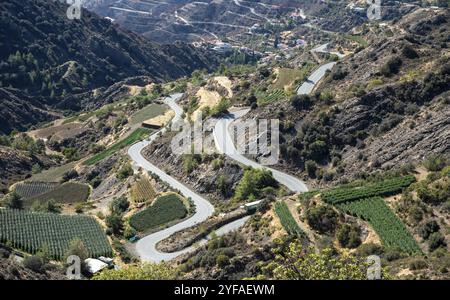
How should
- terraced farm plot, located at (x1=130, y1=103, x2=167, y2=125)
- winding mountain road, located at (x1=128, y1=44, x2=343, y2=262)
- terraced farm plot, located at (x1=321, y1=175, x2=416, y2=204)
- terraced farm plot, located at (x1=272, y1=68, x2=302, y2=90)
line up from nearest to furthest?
terraced farm plot, located at (x1=321, y1=175, x2=416, y2=204), winding mountain road, located at (x1=128, y1=44, x2=343, y2=262), terraced farm plot, located at (x1=272, y1=68, x2=302, y2=90), terraced farm plot, located at (x1=130, y1=103, x2=167, y2=125)

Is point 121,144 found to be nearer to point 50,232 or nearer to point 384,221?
point 50,232

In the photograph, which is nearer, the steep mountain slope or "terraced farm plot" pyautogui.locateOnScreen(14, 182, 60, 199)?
"terraced farm plot" pyautogui.locateOnScreen(14, 182, 60, 199)

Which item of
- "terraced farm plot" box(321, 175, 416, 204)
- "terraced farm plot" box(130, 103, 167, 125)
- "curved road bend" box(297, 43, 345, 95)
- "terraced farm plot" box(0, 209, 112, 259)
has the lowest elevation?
"terraced farm plot" box(0, 209, 112, 259)

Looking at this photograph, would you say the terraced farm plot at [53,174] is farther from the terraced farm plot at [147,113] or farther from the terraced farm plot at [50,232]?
the terraced farm plot at [50,232]

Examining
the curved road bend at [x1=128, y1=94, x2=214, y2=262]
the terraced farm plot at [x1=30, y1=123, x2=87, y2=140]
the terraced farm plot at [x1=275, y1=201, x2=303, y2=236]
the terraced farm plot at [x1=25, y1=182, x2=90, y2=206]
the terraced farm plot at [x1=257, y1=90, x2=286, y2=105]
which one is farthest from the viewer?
the terraced farm plot at [x1=30, y1=123, x2=87, y2=140]

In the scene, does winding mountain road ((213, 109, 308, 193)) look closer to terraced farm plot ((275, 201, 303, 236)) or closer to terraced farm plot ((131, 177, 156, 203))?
terraced farm plot ((275, 201, 303, 236))

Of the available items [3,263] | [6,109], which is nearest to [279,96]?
[3,263]

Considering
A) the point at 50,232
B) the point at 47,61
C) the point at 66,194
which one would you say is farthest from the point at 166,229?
the point at 47,61

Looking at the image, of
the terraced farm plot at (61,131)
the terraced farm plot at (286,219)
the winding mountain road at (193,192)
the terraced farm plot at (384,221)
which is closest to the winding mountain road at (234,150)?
the winding mountain road at (193,192)

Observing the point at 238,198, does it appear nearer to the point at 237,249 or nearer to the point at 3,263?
the point at 237,249

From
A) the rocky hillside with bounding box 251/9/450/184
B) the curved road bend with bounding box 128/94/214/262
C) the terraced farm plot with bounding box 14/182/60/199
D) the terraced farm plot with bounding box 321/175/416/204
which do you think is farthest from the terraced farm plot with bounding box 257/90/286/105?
the terraced farm plot with bounding box 14/182/60/199
